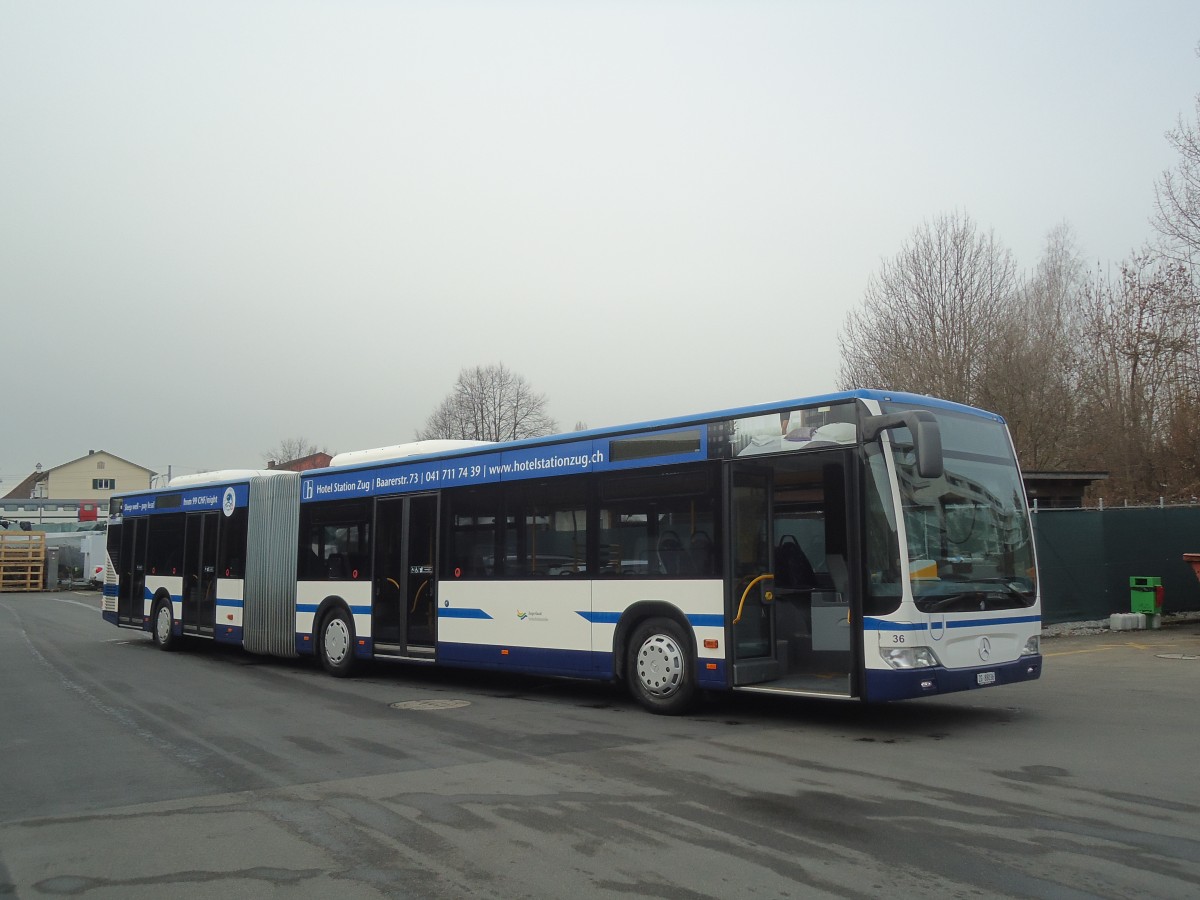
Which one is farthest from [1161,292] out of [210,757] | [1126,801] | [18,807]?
[18,807]

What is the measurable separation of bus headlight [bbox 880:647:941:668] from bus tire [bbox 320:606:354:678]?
8757mm

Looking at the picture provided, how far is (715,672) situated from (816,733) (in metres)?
1.10

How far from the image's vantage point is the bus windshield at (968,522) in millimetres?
8680


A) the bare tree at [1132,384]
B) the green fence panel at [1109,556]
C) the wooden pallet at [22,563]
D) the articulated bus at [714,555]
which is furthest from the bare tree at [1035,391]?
the wooden pallet at [22,563]

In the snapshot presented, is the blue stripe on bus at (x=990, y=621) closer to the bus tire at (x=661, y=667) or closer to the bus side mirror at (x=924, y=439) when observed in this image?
the bus side mirror at (x=924, y=439)

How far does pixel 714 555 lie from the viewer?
984 centimetres

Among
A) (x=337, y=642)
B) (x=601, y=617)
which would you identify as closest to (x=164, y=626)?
(x=337, y=642)

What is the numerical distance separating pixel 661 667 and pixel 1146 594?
13031 millimetres

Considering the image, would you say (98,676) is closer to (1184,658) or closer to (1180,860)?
(1180,860)

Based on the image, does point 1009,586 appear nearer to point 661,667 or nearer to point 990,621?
point 990,621

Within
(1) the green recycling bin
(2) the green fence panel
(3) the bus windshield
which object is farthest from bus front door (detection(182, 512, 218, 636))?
(1) the green recycling bin

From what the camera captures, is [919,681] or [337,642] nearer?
[919,681]

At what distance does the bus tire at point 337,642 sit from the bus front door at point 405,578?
63 cm

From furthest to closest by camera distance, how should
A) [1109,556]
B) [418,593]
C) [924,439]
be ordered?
1. [1109,556]
2. [418,593]
3. [924,439]
